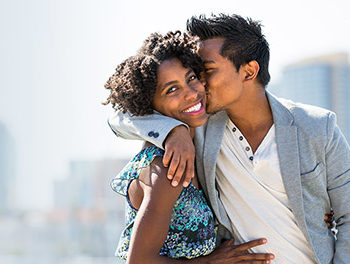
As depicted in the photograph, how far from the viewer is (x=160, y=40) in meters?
2.19

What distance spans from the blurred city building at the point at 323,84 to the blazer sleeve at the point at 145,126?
129 ft

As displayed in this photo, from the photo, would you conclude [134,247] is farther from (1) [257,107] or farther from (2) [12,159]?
(2) [12,159]

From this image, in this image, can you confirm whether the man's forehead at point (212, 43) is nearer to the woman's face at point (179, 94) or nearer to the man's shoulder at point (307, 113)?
the woman's face at point (179, 94)

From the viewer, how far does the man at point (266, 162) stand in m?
2.33

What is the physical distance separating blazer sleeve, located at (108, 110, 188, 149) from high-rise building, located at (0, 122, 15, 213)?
103 feet

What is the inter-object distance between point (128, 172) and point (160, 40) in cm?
52

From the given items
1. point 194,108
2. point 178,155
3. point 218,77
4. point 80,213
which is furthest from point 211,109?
point 80,213

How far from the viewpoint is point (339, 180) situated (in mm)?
2348

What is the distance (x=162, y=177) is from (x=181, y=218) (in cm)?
20

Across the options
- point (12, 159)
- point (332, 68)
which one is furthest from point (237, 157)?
point (332, 68)

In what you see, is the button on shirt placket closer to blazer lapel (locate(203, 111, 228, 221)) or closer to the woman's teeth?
blazer lapel (locate(203, 111, 228, 221))

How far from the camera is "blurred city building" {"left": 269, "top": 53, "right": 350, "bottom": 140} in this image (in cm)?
4122

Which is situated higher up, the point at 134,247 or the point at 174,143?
the point at 174,143

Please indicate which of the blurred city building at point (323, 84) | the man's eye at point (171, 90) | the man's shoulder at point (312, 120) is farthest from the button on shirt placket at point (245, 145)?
the blurred city building at point (323, 84)
